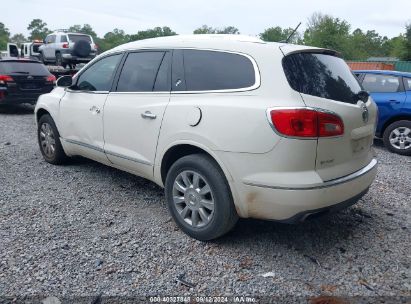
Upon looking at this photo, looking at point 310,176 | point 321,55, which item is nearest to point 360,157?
point 310,176

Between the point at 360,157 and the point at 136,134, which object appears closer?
the point at 360,157

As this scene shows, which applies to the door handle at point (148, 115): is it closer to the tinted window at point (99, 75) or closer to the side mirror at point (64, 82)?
the tinted window at point (99, 75)

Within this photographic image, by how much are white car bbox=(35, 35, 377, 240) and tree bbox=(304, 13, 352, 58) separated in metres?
47.2

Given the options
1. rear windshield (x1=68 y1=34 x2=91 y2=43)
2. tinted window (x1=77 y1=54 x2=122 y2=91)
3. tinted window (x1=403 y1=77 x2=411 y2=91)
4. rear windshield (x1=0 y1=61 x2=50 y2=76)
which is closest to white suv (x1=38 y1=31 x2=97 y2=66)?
rear windshield (x1=68 y1=34 x2=91 y2=43)

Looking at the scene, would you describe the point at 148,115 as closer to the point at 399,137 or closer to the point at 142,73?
the point at 142,73

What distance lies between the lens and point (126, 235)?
3455mm

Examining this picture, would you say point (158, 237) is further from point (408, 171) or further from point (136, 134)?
point (408, 171)

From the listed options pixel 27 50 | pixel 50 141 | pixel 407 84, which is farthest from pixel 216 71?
pixel 27 50

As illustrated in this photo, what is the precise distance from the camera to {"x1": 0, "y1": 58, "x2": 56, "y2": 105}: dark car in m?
9.80

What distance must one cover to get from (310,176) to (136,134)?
178cm

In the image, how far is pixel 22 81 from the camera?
9969 millimetres

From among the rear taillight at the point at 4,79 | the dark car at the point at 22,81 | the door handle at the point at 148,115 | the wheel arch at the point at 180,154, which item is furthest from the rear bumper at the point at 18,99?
the wheel arch at the point at 180,154

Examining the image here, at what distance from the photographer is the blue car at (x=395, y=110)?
23.1 feet

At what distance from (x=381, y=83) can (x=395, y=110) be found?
2.20 feet
